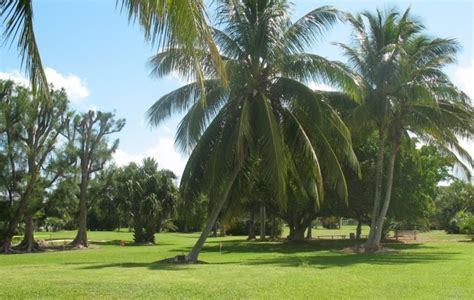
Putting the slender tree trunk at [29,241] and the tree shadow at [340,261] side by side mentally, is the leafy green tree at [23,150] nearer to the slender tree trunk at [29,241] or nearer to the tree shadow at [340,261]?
the slender tree trunk at [29,241]

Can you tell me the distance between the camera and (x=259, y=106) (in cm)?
1748

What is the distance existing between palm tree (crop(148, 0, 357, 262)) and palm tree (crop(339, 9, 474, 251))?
17.4 ft

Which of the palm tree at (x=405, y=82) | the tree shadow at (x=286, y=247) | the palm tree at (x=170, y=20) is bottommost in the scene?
the tree shadow at (x=286, y=247)

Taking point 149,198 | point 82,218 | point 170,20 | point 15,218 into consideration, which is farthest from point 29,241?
point 170,20

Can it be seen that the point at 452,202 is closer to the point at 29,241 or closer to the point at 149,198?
the point at 149,198

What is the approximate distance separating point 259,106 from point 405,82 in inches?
349

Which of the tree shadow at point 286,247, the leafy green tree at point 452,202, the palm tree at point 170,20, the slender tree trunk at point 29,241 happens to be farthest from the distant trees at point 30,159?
the leafy green tree at point 452,202

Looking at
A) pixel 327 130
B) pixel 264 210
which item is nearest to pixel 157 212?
pixel 264 210

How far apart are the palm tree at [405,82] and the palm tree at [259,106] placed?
17.4 ft

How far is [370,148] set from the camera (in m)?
32.6

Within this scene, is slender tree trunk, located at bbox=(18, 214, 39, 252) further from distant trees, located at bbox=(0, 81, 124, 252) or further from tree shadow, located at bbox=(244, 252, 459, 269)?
tree shadow, located at bbox=(244, 252, 459, 269)

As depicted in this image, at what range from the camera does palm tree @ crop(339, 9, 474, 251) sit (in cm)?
2270

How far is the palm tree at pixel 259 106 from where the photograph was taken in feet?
56.2

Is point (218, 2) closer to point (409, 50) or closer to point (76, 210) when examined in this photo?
point (409, 50)
